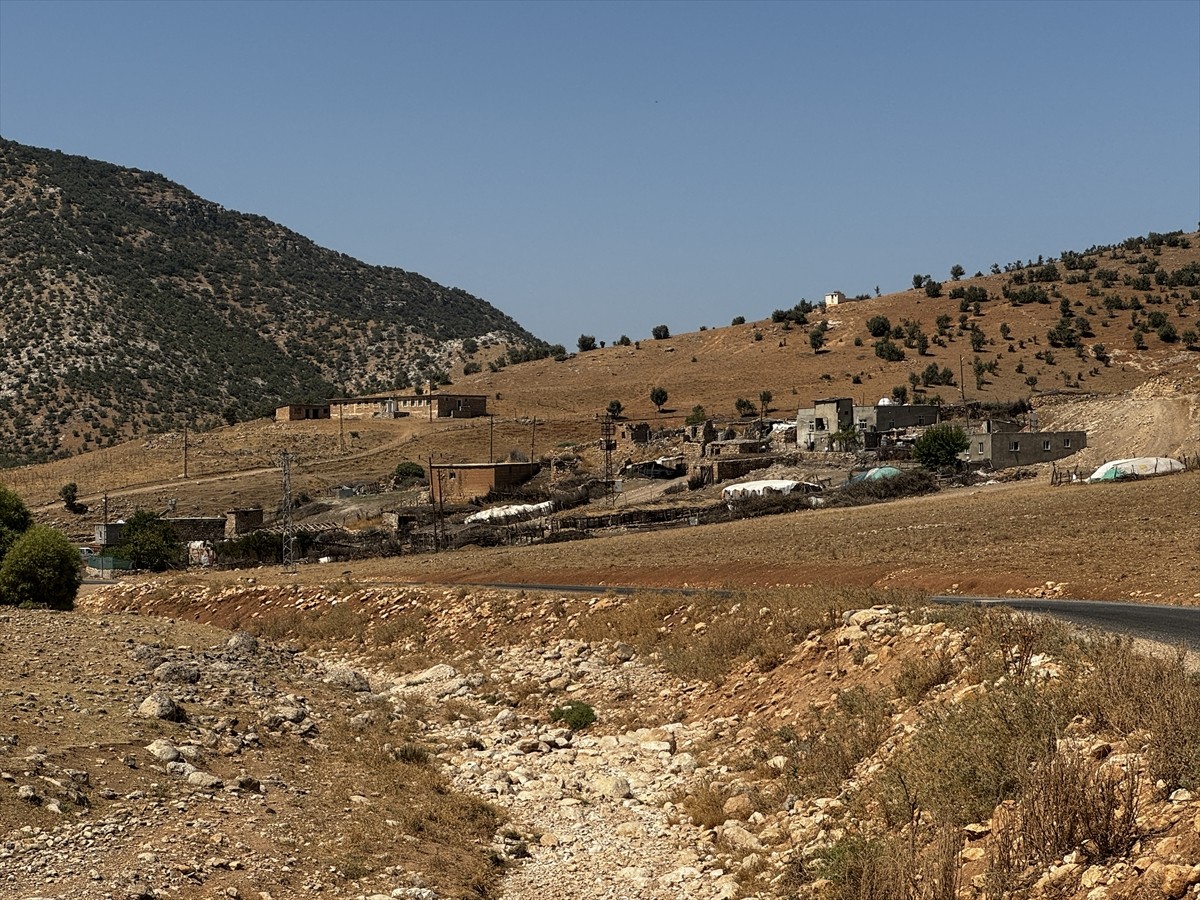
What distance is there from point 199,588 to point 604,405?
78.3 metres

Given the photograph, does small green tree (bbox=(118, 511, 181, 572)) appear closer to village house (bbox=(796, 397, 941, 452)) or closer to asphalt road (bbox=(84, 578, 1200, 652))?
village house (bbox=(796, 397, 941, 452))

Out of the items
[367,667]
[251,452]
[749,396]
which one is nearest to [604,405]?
[749,396]

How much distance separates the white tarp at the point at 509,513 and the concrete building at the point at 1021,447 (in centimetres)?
2397

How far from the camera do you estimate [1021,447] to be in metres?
67.6

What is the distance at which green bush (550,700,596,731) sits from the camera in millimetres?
19703

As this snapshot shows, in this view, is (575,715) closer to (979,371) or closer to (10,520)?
(10,520)

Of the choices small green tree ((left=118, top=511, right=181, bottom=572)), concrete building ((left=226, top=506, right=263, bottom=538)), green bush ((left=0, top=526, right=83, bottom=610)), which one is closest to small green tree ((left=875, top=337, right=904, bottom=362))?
concrete building ((left=226, top=506, right=263, bottom=538))

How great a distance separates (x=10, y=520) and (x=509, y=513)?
30351mm

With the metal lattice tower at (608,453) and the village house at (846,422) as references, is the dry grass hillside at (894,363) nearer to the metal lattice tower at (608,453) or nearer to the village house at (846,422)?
the metal lattice tower at (608,453)

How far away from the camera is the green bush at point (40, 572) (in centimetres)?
3231

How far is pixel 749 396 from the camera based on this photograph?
110m

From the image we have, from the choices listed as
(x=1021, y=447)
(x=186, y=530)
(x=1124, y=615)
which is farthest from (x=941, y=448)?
(x=1124, y=615)

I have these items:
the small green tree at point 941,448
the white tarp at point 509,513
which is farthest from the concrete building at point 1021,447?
the white tarp at point 509,513

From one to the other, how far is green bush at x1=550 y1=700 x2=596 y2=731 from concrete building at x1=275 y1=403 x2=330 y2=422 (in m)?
96.0
